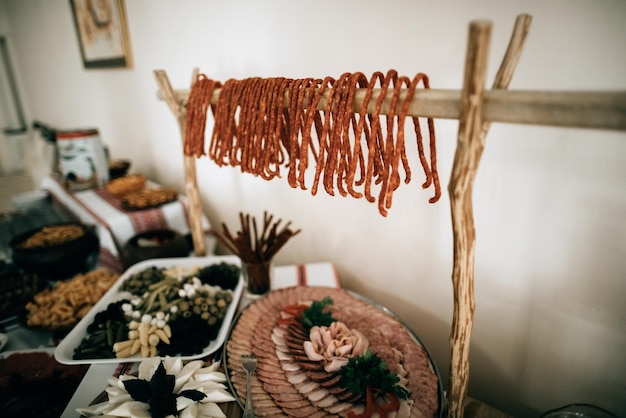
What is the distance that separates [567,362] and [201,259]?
1431 mm

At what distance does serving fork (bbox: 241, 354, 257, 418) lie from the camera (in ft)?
2.73

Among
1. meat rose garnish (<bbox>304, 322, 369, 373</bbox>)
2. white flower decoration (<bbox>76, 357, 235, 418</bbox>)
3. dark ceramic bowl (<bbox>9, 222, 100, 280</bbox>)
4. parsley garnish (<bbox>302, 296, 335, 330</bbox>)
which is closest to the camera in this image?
white flower decoration (<bbox>76, 357, 235, 418</bbox>)

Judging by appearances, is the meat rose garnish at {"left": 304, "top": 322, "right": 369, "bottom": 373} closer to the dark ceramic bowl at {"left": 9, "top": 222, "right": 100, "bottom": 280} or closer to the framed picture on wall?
the dark ceramic bowl at {"left": 9, "top": 222, "right": 100, "bottom": 280}

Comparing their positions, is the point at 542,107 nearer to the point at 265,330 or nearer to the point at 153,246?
the point at 265,330

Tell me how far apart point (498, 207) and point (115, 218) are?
179cm

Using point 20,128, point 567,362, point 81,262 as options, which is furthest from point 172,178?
point 20,128

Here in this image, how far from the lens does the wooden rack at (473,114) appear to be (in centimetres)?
53

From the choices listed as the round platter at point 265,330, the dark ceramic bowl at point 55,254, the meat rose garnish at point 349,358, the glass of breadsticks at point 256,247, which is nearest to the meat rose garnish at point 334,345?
the meat rose garnish at point 349,358

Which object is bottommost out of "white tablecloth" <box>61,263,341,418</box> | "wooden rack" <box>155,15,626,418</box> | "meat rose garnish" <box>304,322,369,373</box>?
"white tablecloth" <box>61,263,341,418</box>

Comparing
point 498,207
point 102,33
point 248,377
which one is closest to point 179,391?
point 248,377

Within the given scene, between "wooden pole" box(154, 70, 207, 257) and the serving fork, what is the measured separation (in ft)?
2.67

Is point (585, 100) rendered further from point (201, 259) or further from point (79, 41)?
point (79, 41)

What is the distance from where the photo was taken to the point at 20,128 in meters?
5.61

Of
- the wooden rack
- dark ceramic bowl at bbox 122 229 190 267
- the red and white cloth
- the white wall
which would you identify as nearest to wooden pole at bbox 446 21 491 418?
the wooden rack
